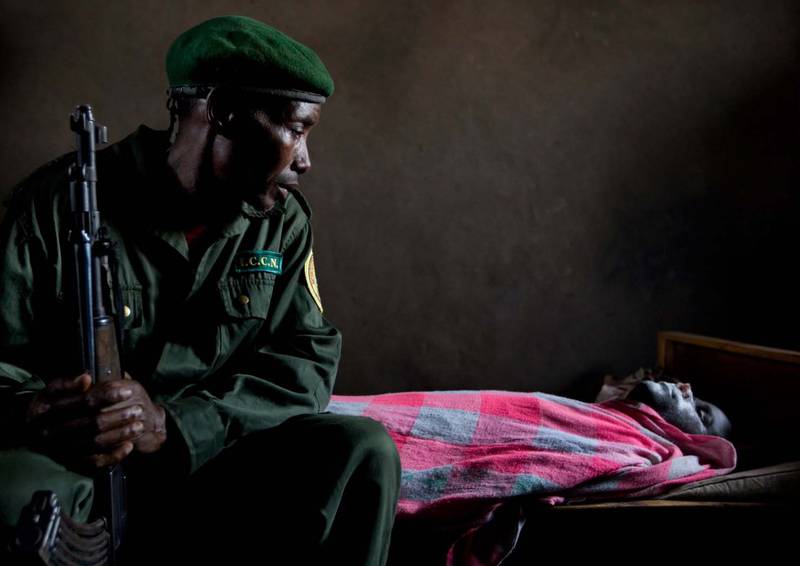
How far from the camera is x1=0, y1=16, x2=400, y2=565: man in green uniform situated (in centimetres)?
96

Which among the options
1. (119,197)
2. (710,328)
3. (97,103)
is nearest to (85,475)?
(119,197)

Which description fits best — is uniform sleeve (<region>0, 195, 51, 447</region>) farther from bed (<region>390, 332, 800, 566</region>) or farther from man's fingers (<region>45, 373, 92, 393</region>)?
bed (<region>390, 332, 800, 566</region>)

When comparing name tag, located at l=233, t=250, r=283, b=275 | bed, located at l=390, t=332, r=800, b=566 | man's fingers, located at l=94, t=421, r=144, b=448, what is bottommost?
bed, located at l=390, t=332, r=800, b=566

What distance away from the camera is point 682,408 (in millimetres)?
1758

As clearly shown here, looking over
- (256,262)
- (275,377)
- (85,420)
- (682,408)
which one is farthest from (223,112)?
(682,408)

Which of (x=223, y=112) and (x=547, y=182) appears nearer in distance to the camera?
(x=223, y=112)

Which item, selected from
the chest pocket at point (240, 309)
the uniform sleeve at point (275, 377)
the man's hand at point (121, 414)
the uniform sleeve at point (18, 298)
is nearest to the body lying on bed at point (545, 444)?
the uniform sleeve at point (275, 377)

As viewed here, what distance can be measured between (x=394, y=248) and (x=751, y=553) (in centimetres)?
128

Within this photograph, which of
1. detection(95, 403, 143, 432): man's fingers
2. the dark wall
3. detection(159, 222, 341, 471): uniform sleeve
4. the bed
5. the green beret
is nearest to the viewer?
detection(95, 403, 143, 432): man's fingers

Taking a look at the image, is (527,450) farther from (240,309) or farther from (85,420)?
(85,420)

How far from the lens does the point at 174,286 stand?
120 cm

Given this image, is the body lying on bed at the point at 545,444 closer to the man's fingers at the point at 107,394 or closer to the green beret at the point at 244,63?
the man's fingers at the point at 107,394

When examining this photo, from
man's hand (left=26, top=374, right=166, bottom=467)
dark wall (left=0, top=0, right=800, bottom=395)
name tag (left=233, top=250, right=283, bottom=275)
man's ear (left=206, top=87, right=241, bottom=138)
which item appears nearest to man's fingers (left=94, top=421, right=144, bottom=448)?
man's hand (left=26, top=374, right=166, bottom=467)

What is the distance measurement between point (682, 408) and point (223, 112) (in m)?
1.33
